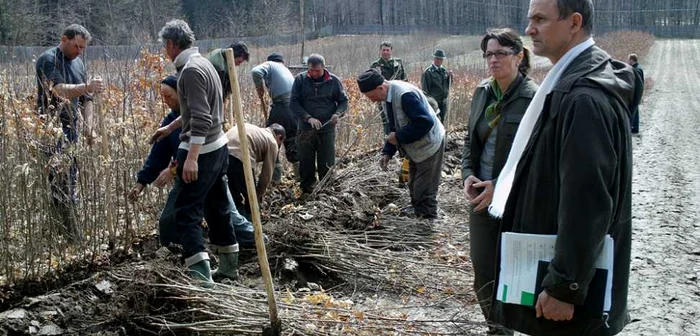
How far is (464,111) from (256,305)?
36.1 ft

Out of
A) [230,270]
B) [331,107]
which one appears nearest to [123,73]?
[230,270]

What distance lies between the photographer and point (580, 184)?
188 cm

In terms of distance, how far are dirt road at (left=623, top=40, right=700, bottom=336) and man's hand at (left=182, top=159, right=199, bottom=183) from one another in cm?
280

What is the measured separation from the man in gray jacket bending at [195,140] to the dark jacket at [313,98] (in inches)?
123

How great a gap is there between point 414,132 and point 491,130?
2.72 m

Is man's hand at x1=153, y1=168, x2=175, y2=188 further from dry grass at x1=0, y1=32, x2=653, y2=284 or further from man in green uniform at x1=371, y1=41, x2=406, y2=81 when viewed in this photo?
man in green uniform at x1=371, y1=41, x2=406, y2=81

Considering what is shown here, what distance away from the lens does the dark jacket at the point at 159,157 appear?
465 centimetres

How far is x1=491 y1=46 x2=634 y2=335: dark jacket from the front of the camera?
188 centimetres

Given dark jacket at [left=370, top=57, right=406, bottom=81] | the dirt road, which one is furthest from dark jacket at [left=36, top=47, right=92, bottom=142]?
Result: dark jacket at [left=370, top=57, right=406, bottom=81]


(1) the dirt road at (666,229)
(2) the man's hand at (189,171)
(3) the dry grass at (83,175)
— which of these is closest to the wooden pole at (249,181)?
(2) the man's hand at (189,171)

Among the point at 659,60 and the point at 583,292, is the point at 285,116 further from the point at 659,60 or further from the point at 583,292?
the point at 659,60

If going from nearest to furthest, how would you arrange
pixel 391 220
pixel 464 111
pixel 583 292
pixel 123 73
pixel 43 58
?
pixel 583 292 → pixel 43 58 → pixel 123 73 → pixel 391 220 → pixel 464 111

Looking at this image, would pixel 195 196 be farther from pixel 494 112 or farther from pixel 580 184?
pixel 580 184

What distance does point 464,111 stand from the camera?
14.0 metres
